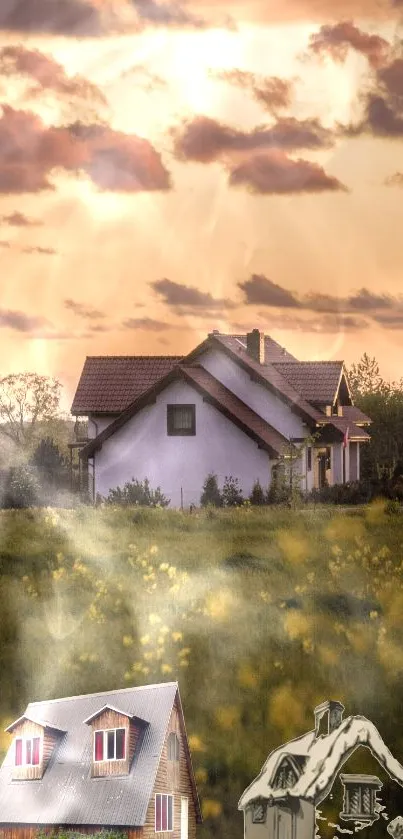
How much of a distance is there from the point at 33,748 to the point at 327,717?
657mm

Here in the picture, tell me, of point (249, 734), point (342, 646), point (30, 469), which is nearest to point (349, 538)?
point (342, 646)

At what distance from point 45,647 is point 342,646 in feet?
2.27

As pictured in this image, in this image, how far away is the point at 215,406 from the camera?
360cm

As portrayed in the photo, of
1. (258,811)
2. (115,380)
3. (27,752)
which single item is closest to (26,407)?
(115,380)

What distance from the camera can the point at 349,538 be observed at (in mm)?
Answer: 3908

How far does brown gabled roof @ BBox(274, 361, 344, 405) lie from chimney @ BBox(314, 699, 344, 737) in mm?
692

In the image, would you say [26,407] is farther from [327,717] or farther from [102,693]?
[327,717]

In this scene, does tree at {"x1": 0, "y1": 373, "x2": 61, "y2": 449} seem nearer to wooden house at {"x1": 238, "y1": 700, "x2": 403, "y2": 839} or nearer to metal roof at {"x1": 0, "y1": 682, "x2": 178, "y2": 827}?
metal roof at {"x1": 0, "y1": 682, "x2": 178, "y2": 827}

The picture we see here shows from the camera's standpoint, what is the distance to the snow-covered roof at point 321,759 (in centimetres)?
359

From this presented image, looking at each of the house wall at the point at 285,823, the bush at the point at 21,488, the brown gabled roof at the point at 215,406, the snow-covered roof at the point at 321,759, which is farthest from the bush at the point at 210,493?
the house wall at the point at 285,823

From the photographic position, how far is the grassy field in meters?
3.71

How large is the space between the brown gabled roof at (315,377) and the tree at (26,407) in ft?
1.71

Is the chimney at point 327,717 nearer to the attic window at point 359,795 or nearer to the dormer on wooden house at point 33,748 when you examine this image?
the attic window at point 359,795

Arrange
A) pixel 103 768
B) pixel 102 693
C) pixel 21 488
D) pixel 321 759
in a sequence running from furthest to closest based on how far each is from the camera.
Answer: pixel 21 488
pixel 102 693
pixel 321 759
pixel 103 768
